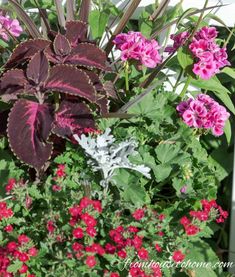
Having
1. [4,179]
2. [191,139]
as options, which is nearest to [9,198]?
[4,179]

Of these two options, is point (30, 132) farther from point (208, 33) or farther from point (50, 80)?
point (208, 33)

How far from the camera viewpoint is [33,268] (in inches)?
67.0

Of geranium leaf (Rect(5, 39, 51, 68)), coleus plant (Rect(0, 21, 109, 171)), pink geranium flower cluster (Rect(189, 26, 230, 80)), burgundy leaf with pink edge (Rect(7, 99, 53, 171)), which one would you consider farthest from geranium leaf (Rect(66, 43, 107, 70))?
pink geranium flower cluster (Rect(189, 26, 230, 80))

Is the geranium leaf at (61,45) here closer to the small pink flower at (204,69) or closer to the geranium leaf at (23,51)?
the geranium leaf at (23,51)

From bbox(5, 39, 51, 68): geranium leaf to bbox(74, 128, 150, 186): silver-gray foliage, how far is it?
35 cm

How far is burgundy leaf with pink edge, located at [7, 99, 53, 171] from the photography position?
1818 millimetres

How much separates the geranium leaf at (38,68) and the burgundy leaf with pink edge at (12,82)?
0.12ft

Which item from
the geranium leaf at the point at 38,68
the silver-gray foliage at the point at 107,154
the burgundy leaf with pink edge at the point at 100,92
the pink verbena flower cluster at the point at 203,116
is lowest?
the silver-gray foliage at the point at 107,154

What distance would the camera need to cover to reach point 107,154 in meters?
1.95

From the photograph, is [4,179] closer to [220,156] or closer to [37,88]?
[37,88]

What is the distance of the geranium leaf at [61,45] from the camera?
198 cm

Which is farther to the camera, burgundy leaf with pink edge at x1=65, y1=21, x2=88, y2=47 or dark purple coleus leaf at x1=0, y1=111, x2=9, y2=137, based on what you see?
burgundy leaf with pink edge at x1=65, y1=21, x2=88, y2=47

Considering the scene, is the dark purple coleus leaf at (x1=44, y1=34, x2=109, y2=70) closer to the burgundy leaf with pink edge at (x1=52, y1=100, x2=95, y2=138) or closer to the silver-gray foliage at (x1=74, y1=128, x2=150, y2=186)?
the burgundy leaf with pink edge at (x1=52, y1=100, x2=95, y2=138)

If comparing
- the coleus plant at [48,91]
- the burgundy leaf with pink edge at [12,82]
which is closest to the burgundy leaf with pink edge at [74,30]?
the coleus plant at [48,91]
